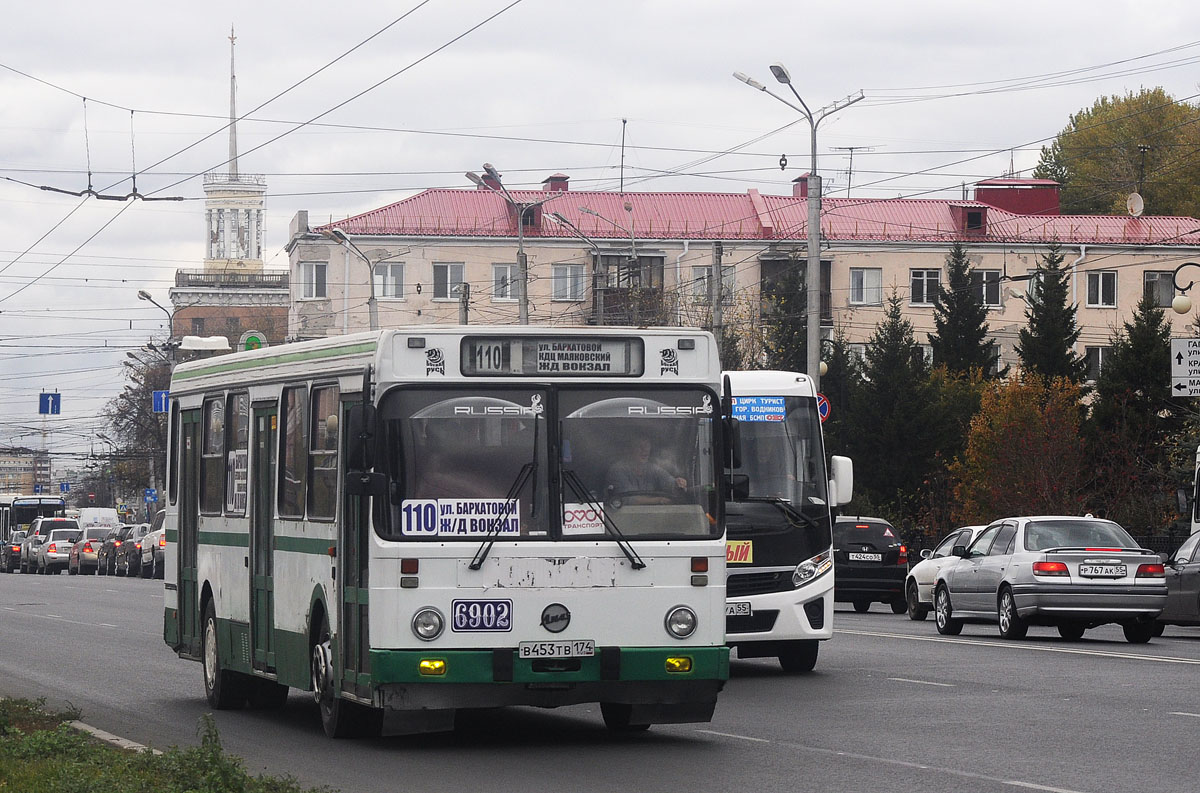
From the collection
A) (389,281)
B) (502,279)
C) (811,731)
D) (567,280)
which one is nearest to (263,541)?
(811,731)

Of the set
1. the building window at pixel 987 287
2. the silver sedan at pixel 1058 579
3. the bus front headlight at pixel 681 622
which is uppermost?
the building window at pixel 987 287

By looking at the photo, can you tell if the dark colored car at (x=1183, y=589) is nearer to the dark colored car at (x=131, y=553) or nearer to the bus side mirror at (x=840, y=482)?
the bus side mirror at (x=840, y=482)

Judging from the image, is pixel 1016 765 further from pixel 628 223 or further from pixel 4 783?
pixel 628 223

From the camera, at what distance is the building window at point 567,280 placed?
8175cm

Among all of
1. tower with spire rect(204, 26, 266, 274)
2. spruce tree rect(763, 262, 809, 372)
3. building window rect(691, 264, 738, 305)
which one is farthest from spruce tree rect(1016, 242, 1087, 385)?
tower with spire rect(204, 26, 266, 274)

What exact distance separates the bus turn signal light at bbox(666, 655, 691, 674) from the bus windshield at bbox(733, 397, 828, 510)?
23.4 feet

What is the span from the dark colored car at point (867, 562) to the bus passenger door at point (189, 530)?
1814 cm

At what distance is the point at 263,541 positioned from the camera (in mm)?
14172

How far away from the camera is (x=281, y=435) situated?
1380cm

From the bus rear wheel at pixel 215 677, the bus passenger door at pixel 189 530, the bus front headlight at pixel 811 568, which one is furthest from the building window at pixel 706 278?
the bus rear wheel at pixel 215 677

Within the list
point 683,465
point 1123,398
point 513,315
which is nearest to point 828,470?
point 683,465

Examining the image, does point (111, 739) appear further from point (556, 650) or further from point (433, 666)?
point (556, 650)

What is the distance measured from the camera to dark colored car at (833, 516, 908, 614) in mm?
33375

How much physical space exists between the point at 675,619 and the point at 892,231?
72.0 metres
